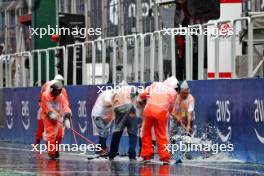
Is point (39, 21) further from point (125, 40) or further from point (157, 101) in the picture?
point (157, 101)

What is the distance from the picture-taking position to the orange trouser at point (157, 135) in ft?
62.4

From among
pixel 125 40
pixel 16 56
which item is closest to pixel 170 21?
pixel 125 40

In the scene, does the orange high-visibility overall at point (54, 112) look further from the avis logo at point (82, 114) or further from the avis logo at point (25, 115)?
the avis logo at point (25, 115)

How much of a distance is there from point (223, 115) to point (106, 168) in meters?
2.99

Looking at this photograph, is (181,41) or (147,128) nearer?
(147,128)

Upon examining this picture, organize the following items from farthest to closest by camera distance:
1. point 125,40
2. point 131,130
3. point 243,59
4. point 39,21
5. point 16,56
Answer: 1. point 39,21
2. point 16,56
3. point 125,40
4. point 131,130
5. point 243,59

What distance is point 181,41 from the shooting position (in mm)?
21359

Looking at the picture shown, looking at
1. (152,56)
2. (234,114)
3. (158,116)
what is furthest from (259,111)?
(152,56)

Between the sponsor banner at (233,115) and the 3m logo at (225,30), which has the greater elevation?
the 3m logo at (225,30)

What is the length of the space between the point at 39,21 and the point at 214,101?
1314 cm

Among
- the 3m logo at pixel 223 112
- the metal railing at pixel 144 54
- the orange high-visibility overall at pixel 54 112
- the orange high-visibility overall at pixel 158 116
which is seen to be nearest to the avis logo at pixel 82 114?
the metal railing at pixel 144 54

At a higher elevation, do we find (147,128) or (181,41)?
(181,41)

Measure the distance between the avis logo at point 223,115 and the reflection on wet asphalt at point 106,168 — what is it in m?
0.72

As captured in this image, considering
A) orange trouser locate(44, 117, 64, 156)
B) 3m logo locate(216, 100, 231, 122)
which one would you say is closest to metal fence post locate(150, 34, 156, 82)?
orange trouser locate(44, 117, 64, 156)
